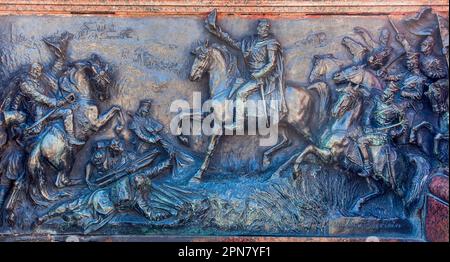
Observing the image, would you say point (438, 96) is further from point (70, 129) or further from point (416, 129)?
point (70, 129)

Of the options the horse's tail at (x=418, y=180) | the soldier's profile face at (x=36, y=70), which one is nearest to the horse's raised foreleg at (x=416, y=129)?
the horse's tail at (x=418, y=180)

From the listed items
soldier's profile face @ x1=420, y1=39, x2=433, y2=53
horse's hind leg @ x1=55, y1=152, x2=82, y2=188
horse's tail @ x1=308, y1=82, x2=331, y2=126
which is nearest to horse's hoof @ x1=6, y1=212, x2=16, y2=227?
horse's hind leg @ x1=55, y1=152, x2=82, y2=188

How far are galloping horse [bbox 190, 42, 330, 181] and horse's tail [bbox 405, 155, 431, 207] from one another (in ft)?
4.10

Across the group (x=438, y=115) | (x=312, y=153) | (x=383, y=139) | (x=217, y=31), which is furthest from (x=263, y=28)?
(x=438, y=115)

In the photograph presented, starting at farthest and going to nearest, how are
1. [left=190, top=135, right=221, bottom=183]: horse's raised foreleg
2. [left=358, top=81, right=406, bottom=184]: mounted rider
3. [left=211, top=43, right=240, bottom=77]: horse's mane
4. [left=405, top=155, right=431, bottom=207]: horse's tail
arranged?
1. [left=211, top=43, right=240, bottom=77]: horse's mane
2. [left=190, top=135, right=221, bottom=183]: horse's raised foreleg
3. [left=358, top=81, right=406, bottom=184]: mounted rider
4. [left=405, top=155, right=431, bottom=207]: horse's tail

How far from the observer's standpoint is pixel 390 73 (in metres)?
8.19

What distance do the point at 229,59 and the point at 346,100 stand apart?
1514 millimetres

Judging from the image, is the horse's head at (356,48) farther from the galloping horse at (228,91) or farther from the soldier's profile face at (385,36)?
A: the galloping horse at (228,91)

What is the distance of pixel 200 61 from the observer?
8.12 meters

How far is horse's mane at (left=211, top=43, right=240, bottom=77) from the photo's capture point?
8.22m

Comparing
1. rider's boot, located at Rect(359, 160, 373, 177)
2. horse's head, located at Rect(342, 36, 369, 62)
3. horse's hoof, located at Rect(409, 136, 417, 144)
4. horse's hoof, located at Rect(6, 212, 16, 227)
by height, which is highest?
horse's head, located at Rect(342, 36, 369, 62)

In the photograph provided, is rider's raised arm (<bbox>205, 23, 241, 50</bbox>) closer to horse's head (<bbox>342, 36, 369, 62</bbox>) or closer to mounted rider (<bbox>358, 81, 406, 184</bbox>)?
horse's head (<bbox>342, 36, 369, 62</bbox>)

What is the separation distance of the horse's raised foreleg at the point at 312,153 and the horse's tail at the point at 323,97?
354 millimetres
